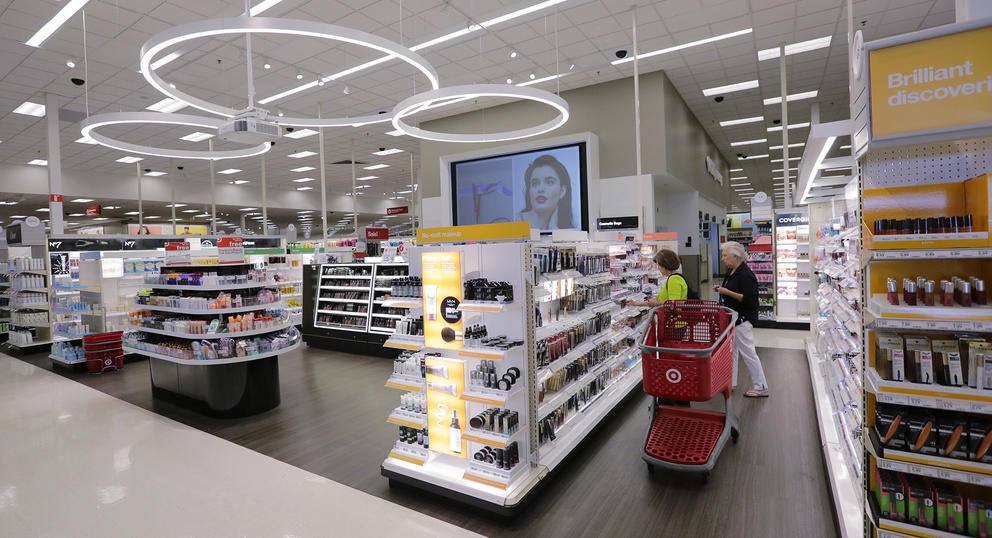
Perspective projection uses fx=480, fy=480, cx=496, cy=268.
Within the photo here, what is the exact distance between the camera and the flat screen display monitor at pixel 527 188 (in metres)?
10.4

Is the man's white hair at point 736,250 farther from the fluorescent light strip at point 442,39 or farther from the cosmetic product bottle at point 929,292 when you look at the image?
the fluorescent light strip at point 442,39

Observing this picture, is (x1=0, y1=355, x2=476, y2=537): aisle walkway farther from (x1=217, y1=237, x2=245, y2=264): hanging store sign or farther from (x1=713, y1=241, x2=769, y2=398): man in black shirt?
(x1=713, y1=241, x2=769, y2=398): man in black shirt

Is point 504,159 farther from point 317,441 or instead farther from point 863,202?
point 863,202

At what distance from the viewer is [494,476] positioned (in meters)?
3.25

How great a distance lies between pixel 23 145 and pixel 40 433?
441 inches

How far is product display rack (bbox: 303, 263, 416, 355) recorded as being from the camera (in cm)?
834

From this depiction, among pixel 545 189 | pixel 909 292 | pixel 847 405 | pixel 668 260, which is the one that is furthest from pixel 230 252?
pixel 909 292

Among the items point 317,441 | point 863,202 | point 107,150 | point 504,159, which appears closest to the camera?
point 863,202

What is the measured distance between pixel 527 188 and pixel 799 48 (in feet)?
18.9

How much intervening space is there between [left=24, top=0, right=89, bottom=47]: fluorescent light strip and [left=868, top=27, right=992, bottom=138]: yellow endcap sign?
8.32m

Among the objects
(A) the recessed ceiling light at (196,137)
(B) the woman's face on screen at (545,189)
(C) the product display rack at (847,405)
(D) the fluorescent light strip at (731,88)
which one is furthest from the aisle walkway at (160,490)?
(D) the fluorescent light strip at (731,88)

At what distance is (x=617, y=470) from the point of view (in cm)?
378

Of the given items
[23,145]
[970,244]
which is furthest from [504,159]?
[23,145]

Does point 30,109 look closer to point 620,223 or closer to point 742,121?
point 620,223
